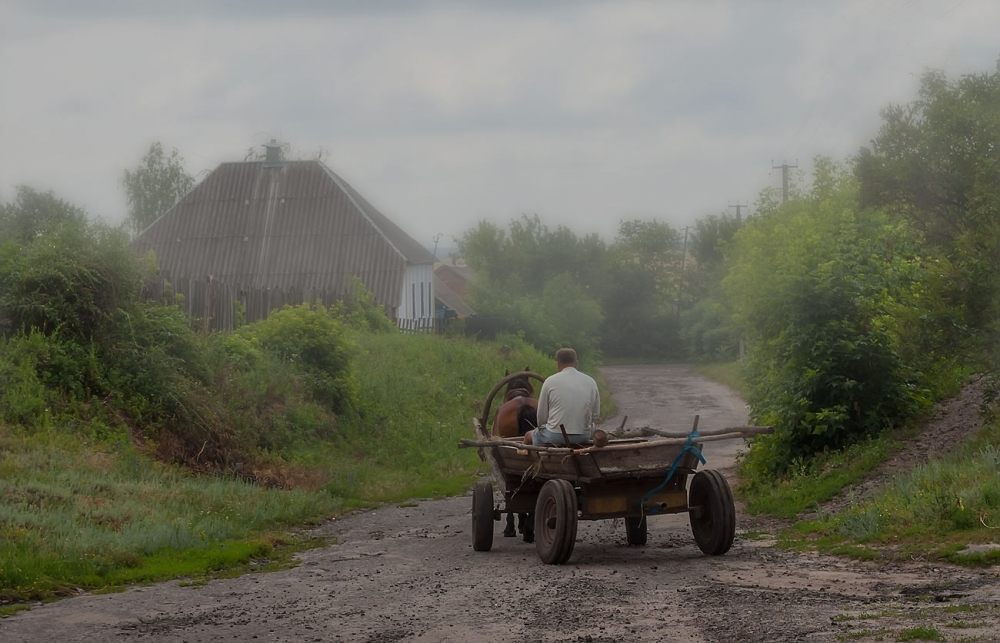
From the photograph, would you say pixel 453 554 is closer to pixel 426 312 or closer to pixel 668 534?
pixel 668 534

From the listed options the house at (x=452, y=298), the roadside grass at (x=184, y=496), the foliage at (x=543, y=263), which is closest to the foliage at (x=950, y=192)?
the roadside grass at (x=184, y=496)

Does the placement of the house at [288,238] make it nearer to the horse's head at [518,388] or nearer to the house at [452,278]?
the horse's head at [518,388]

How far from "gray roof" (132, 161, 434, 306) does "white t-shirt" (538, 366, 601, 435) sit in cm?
3188

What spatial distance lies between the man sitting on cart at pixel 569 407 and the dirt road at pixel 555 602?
1244 millimetres

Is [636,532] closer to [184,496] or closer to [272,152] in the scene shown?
[184,496]

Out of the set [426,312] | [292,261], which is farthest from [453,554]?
[426,312]

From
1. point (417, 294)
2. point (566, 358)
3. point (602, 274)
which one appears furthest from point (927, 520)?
point (602, 274)

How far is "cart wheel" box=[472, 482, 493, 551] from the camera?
12898 millimetres

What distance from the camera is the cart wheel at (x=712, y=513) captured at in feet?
37.0

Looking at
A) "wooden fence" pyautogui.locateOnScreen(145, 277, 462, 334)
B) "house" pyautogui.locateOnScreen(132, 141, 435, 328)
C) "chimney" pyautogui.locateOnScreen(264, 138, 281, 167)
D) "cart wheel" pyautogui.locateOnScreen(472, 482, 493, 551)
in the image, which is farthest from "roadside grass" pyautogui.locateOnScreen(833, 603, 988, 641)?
"chimney" pyautogui.locateOnScreen(264, 138, 281, 167)

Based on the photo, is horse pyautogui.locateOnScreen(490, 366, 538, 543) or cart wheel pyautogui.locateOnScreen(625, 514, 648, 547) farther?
horse pyautogui.locateOnScreen(490, 366, 538, 543)

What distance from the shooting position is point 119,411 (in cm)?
1802

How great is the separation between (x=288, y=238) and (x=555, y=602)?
1510 inches

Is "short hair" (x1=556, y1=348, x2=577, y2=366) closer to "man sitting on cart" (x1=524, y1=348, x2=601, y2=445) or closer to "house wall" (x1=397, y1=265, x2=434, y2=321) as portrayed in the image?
"man sitting on cart" (x1=524, y1=348, x2=601, y2=445)
